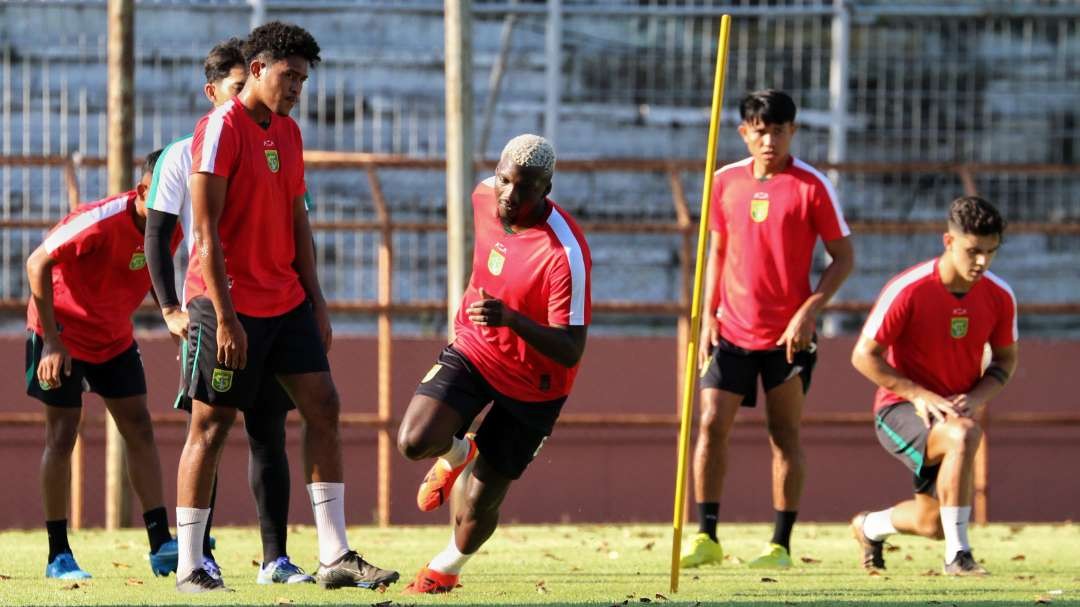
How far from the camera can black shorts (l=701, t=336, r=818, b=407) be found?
31.1 feet

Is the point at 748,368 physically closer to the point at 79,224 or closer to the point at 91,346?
the point at 91,346

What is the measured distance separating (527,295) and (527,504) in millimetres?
6149

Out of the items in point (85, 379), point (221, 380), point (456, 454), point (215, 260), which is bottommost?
point (456, 454)

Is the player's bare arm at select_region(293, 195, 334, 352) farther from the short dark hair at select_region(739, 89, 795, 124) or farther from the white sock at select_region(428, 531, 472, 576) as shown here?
the short dark hair at select_region(739, 89, 795, 124)

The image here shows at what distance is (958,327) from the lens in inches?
364

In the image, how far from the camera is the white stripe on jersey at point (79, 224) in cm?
853

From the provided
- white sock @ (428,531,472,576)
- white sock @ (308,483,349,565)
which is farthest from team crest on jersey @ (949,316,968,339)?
white sock @ (308,483,349,565)

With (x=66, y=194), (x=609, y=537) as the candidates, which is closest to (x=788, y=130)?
(x=609, y=537)

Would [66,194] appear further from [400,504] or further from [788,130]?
[788,130]

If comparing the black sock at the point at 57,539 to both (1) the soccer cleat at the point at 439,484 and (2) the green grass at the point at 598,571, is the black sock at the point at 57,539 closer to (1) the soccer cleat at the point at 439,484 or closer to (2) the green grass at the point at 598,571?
(2) the green grass at the point at 598,571

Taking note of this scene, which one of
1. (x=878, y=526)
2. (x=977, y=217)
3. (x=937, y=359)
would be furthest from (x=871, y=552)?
(x=977, y=217)

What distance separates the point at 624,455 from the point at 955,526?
5.04 m

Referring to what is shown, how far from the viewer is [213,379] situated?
23.9 ft

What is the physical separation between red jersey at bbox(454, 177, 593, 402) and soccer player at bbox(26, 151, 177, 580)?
1.82m
